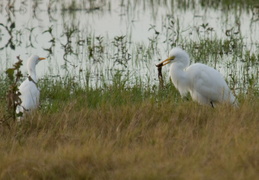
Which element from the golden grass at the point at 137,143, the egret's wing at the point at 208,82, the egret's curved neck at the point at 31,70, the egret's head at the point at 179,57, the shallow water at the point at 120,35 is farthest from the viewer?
the shallow water at the point at 120,35

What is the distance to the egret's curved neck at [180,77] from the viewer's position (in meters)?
7.19

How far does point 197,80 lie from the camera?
7.12 metres

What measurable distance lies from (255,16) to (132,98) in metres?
6.47

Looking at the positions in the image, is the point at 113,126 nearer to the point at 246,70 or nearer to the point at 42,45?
the point at 246,70

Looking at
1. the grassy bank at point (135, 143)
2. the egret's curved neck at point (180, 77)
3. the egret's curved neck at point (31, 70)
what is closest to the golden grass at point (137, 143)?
the grassy bank at point (135, 143)

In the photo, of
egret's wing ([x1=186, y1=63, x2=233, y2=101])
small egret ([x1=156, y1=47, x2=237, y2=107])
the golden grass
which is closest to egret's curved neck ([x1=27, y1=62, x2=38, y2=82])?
the golden grass

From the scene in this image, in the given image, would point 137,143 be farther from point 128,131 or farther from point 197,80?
point 197,80

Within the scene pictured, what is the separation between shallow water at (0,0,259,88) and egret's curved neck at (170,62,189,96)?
0.68m

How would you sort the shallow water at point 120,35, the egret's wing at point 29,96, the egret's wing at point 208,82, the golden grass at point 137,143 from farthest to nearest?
the shallow water at point 120,35 → the egret's wing at point 208,82 → the egret's wing at point 29,96 → the golden grass at point 137,143

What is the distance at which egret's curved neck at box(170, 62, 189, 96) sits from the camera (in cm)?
719

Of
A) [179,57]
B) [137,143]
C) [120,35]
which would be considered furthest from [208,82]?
[120,35]

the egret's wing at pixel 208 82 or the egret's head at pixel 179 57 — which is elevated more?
the egret's head at pixel 179 57

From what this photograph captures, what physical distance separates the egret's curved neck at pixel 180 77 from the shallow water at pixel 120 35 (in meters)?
0.68

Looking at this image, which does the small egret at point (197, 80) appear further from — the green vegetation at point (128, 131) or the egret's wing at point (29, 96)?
the egret's wing at point (29, 96)
